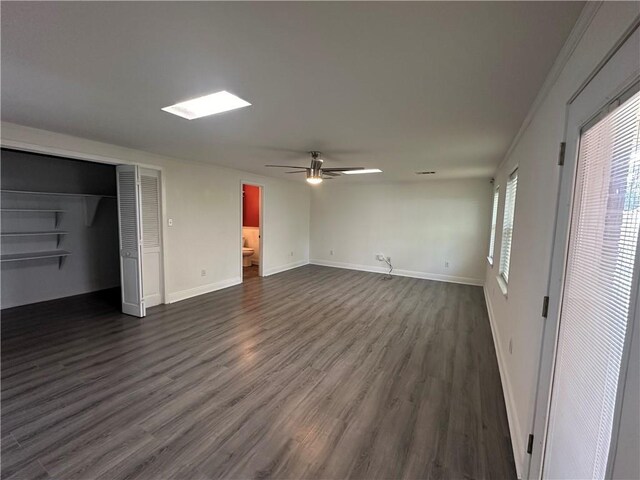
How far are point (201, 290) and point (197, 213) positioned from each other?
139 cm

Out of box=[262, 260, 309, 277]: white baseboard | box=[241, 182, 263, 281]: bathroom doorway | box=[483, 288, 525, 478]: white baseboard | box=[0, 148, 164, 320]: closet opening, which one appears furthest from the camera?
box=[241, 182, 263, 281]: bathroom doorway

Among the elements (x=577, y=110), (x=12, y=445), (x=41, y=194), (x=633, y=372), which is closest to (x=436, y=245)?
(x=577, y=110)

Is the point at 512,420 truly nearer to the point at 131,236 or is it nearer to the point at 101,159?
the point at 131,236

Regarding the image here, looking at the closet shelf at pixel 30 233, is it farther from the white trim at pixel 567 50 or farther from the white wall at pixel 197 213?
the white trim at pixel 567 50

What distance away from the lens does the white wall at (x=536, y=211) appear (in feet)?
3.46

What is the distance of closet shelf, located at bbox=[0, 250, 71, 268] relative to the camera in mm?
4068

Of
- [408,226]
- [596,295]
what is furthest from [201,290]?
[596,295]

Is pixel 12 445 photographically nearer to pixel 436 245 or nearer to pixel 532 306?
pixel 532 306

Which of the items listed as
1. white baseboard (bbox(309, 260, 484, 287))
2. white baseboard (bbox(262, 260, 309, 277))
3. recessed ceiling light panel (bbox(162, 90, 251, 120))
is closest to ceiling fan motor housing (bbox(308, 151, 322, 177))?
recessed ceiling light panel (bbox(162, 90, 251, 120))

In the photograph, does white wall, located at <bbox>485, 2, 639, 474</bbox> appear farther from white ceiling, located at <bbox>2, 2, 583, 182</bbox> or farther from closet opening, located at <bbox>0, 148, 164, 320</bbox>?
closet opening, located at <bbox>0, 148, 164, 320</bbox>

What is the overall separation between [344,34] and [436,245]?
591cm

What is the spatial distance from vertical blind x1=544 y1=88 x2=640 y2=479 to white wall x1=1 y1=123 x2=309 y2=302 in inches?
182

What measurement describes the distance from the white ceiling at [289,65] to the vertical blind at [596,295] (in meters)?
0.63

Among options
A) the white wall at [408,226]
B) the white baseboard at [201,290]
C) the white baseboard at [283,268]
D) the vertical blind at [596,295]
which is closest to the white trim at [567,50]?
the vertical blind at [596,295]
